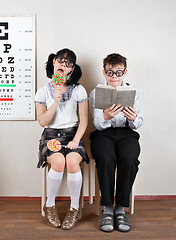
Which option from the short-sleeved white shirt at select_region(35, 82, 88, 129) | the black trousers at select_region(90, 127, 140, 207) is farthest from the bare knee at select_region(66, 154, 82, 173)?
the short-sleeved white shirt at select_region(35, 82, 88, 129)

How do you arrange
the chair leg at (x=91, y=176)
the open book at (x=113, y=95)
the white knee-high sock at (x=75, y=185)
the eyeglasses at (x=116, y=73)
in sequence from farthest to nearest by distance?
the chair leg at (x=91, y=176)
the eyeglasses at (x=116, y=73)
the white knee-high sock at (x=75, y=185)
the open book at (x=113, y=95)

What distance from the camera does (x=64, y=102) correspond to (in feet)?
7.04

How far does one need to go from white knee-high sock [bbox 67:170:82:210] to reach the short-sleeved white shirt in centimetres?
40

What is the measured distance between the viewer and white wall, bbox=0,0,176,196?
7.87ft

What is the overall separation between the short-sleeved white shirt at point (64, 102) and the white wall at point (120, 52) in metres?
0.32

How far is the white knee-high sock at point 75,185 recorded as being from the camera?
1.93 metres

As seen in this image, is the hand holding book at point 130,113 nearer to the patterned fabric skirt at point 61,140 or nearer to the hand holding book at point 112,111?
the hand holding book at point 112,111

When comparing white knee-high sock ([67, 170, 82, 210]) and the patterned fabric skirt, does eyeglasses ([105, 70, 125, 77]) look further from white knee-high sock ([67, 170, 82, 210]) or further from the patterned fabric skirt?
white knee-high sock ([67, 170, 82, 210])

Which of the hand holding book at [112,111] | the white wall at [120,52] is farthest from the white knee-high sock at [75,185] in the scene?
the white wall at [120,52]

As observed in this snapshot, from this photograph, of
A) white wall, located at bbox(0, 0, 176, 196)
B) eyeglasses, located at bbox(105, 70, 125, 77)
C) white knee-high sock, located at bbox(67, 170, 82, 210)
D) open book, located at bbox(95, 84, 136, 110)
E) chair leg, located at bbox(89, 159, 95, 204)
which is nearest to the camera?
open book, located at bbox(95, 84, 136, 110)

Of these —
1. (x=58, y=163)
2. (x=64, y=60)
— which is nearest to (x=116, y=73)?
(x=64, y=60)

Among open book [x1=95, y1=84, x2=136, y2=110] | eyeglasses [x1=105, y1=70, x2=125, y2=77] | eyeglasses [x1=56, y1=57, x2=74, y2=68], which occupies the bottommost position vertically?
open book [x1=95, y1=84, x2=136, y2=110]

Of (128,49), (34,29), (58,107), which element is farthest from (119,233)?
(34,29)

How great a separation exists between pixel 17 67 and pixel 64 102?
578 millimetres
